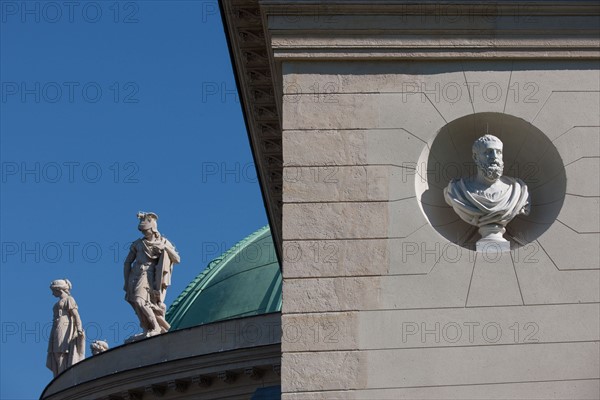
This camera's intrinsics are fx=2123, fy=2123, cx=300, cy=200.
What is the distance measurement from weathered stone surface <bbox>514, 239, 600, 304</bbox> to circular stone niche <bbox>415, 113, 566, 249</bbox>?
49 centimetres

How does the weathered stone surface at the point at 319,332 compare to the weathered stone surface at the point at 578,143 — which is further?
the weathered stone surface at the point at 578,143

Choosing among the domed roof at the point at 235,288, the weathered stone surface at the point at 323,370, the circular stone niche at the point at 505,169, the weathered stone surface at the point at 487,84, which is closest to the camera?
the weathered stone surface at the point at 323,370

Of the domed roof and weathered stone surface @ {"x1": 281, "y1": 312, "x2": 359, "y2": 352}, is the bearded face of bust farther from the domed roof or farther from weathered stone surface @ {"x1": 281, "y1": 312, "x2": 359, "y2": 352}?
the domed roof

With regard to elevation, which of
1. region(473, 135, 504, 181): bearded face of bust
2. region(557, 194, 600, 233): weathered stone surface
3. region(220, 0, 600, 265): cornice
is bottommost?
region(557, 194, 600, 233): weathered stone surface

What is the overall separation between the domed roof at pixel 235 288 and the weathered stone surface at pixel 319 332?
35.3 metres

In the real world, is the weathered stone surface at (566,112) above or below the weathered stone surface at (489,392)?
above

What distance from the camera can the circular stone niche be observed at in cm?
2678

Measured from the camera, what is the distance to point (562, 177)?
26.8 meters

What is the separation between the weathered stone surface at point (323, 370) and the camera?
25609 mm

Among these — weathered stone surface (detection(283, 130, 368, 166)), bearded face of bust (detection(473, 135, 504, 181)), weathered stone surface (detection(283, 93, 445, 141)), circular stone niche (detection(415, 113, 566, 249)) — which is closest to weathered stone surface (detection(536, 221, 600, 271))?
circular stone niche (detection(415, 113, 566, 249))

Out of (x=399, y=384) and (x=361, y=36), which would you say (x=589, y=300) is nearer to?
(x=399, y=384)

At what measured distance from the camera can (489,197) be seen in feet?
87.2

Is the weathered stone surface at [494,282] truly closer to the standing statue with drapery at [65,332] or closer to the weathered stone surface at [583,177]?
the weathered stone surface at [583,177]

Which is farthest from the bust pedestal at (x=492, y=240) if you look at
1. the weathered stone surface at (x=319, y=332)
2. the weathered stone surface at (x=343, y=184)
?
the weathered stone surface at (x=319, y=332)
